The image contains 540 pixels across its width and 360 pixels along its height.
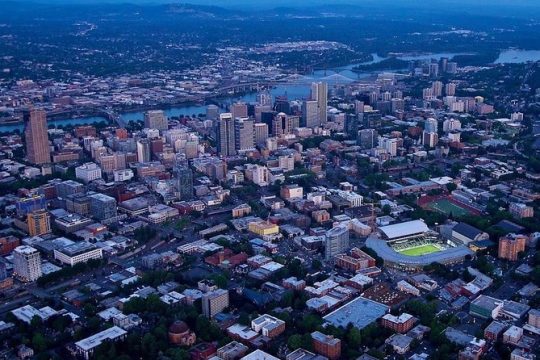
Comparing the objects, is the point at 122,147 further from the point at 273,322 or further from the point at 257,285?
the point at 273,322

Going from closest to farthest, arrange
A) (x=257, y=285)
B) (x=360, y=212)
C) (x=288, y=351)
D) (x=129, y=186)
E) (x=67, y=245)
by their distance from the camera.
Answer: (x=288, y=351)
(x=257, y=285)
(x=67, y=245)
(x=360, y=212)
(x=129, y=186)

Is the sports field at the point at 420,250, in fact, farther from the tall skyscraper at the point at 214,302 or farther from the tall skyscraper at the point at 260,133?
the tall skyscraper at the point at 260,133

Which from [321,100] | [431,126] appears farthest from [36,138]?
[431,126]

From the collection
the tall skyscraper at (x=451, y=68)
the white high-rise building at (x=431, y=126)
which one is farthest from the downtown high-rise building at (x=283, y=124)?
the tall skyscraper at (x=451, y=68)

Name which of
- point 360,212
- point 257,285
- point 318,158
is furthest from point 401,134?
point 257,285

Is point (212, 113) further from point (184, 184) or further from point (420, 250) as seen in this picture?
point (420, 250)

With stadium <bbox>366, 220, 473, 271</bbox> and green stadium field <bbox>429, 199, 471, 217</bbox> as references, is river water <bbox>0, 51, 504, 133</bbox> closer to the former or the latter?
green stadium field <bbox>429, 199, 471, 217</bbox>
